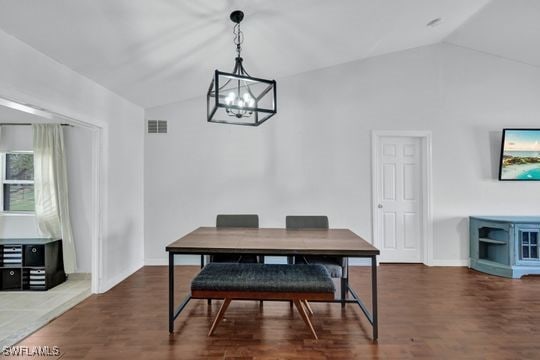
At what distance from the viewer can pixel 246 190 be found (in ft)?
14.7

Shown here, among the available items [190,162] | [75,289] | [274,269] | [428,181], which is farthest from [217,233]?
[428,181]

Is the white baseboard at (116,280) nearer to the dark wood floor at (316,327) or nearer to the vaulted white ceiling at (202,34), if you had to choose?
the dark wood floor at (316,327)

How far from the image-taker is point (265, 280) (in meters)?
2.33

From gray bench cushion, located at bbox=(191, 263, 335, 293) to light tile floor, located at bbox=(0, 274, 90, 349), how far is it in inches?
61.8

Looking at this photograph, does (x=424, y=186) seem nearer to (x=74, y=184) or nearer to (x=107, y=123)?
(x=107, y=123)

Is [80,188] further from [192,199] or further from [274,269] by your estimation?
[274,269]

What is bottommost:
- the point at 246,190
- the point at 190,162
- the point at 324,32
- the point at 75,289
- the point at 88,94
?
the point at 75,289

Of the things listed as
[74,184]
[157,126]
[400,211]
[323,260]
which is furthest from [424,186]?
[74,184]

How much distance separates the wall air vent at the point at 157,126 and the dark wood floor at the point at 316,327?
7.37 feet

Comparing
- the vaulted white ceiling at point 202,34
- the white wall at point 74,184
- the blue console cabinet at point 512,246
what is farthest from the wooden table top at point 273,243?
the blue console cabinet at point 512,246

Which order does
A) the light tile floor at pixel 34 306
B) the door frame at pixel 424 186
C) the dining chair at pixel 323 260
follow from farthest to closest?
the door frame at pixel 424 186, the dining chair at pixel 323 260, the light tile floor at pixel 34 306

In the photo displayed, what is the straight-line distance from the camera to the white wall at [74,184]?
12.8 ft

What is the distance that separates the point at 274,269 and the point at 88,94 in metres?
2.68

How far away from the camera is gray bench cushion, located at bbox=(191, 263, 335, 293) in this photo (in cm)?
228
